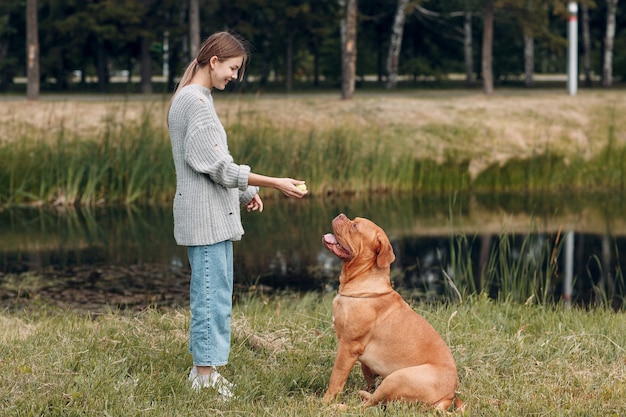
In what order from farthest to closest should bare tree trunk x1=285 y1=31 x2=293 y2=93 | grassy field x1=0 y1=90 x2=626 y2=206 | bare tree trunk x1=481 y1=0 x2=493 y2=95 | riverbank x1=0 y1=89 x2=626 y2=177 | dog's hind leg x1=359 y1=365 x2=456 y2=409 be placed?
bare tree trunk x1=285 y1=31 x2=293 y2=93 → bare tree trunk x1=481 y1=0 x2=493 y2=95 → riverbank x1=0 y1=89 x2=626 y2=177 → grassy field x1=0 y1=90 x2=626 y2=206 → dog's hind leg x1=359 y1=365 x2=456 y2=409

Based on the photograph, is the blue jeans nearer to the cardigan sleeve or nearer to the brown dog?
the cardigan sleeve

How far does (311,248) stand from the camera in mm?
12695

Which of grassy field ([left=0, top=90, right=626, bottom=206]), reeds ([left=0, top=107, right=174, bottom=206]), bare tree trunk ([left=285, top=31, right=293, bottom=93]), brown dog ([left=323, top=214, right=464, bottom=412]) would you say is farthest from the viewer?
bare tree trunk ([left=285, top=31, right=293, bottom=93])

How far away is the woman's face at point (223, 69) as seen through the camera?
521 centimetres

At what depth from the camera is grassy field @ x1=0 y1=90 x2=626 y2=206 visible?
15086mm

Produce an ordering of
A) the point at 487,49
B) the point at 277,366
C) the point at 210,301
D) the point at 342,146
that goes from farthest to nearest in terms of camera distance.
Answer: the point at 487,49, the point at 342,146, the point at 277,366, the point at 210,301

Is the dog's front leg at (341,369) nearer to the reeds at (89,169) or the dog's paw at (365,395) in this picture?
the dog's paw at (365,395)

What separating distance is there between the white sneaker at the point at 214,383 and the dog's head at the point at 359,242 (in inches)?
36.8

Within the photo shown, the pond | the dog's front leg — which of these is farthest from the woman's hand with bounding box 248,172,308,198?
the pond

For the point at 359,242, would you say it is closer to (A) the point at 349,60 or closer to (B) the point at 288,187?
(B) the point at 288,187

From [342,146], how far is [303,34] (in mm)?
17461

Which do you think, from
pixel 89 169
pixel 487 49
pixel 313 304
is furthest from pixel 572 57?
pixel 313 304

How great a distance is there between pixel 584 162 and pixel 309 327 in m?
12.3

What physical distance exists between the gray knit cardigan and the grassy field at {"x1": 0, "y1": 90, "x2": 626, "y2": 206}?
32.6 feet
